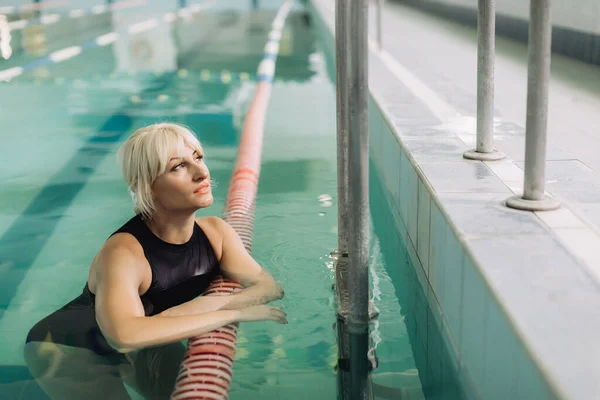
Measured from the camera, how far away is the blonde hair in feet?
6.56

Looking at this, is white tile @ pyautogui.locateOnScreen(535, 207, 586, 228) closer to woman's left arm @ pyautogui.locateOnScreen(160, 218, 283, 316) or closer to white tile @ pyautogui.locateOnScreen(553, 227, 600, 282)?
white tile @ pyautogui.locateOnScreen(553, 227, 600, 282)

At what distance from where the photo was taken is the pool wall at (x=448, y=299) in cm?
151

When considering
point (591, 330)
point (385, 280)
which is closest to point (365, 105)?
point (591, 330)

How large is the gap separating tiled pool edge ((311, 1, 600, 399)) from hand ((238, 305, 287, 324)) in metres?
0.47

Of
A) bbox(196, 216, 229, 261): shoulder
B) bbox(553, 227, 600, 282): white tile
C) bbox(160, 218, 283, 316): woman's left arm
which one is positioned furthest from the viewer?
bbox(196, 216, 229, 261): shoulder

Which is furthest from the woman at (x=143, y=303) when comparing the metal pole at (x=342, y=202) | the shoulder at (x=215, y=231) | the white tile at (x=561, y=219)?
the white tile at (x=561, y=219)

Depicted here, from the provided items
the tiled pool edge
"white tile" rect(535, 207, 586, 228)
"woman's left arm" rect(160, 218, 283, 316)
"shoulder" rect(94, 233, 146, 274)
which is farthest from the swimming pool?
"white tile" rect(535, 207, 586, 228)

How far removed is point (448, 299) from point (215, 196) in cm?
200

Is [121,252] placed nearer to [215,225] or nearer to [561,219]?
[215,225]

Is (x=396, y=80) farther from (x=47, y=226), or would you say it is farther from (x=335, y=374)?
(x=335, y=374)

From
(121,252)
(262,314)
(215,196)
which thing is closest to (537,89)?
(262,314)

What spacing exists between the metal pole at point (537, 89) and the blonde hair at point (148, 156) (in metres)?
0.91

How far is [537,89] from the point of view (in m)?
1.96

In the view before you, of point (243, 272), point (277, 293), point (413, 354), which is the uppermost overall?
point (243, 272)
